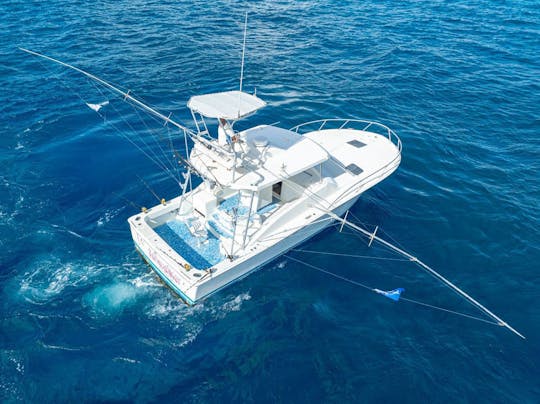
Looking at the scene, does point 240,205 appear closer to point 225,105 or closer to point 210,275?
point 210,275

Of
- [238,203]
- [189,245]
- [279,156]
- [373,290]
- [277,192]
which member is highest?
[279,156]

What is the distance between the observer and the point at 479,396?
44.2ft

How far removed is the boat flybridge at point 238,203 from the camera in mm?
15906

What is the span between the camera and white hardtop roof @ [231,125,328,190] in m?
16.5

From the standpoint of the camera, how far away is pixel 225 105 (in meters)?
16.0

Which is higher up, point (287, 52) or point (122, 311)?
point (287, 52)

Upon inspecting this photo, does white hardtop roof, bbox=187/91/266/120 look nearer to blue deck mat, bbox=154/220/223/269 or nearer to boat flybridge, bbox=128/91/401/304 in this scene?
boat flybridge, bbox=128/91/401/304

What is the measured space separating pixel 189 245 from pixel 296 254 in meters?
5.13

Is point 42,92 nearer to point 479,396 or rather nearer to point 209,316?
point 209,316

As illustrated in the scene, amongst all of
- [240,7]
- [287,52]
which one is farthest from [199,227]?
[240,7]

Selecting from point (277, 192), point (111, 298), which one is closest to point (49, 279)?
point (111, 298)

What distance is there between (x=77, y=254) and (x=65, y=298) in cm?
251

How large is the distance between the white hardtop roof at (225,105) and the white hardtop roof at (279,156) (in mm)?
2171

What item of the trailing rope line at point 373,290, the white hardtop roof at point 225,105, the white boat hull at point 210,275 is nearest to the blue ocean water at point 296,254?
the trailing rope line at point 373,290
